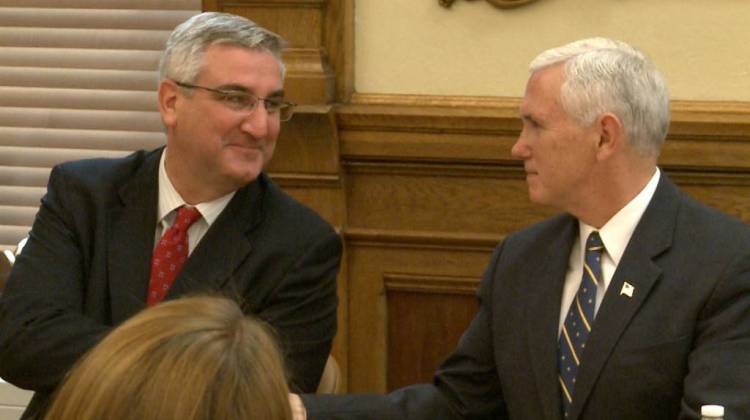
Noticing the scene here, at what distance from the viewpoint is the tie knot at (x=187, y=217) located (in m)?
3.32

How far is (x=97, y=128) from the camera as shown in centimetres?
475

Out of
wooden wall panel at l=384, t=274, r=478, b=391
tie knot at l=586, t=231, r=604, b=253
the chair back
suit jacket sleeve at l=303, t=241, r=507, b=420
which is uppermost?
tie knot at l=586, t=231, r=604, b=253

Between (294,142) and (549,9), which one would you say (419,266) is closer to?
(294,142)

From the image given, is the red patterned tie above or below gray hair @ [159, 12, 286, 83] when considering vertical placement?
below

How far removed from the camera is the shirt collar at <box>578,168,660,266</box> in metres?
2.93

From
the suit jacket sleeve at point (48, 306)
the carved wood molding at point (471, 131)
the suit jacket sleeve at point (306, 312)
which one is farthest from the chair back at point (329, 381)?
the carved wood molding at point (471, 131)

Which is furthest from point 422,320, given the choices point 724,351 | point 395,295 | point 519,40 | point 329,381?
point 724,351

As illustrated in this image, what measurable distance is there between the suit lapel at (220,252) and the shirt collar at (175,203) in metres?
0.03

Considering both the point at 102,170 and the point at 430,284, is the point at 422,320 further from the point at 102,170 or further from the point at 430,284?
the point at 102,170

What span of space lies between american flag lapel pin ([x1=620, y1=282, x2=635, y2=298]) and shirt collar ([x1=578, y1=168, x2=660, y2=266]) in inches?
3.3

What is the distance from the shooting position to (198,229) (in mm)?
3340

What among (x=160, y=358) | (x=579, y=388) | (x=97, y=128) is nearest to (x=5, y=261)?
(x=97, y=128)

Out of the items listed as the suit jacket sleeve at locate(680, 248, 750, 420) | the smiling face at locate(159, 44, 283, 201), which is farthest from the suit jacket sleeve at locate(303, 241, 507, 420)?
the smiling face at locate(159, 44, 283, 201)

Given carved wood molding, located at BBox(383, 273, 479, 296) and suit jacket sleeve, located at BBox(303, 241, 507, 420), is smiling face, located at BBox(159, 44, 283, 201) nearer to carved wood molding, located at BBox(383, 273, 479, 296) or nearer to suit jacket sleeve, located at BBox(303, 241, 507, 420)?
suit jacket sleeve, located at BBox(303, 241, 507, 420)
